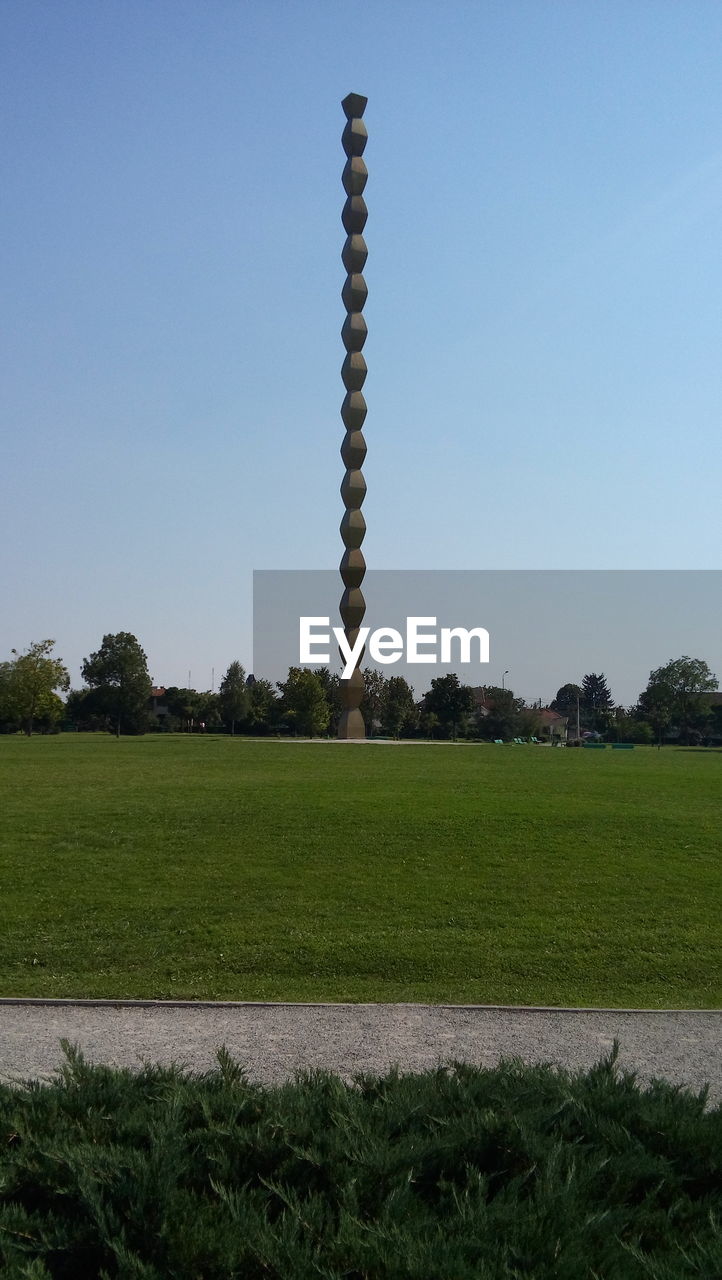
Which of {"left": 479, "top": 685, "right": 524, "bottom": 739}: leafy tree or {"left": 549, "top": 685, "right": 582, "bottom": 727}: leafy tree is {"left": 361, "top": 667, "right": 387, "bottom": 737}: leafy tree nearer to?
{"left": 479, "top": 685, "right": 524, "bottom": 739}: leafy tree

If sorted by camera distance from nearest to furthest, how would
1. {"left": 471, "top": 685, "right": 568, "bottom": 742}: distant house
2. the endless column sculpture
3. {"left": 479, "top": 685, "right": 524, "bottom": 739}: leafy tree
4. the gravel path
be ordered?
the gravel path → the endless column sculpture → {"left": 479, "top": 685, "right": 524, "bottom": 739}: leafy tree → {"left": 471, "top": 685, "right": 568, "bottom": 742}: distant house

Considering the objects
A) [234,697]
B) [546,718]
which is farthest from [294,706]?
[546,718]

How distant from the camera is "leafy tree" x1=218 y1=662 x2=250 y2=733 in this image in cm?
9119

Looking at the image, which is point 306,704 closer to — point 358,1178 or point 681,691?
point 681,691

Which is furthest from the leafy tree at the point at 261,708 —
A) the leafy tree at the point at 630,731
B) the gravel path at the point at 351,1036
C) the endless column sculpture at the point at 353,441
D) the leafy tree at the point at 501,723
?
the gravel path at the point at 351,1036

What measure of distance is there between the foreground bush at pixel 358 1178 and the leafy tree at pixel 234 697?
86.2 meters

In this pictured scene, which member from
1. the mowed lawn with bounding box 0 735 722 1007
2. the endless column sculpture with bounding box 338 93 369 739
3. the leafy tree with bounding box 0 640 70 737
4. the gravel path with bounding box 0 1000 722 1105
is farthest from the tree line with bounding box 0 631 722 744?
the gravel path with bounding box 0 1000 722 1105

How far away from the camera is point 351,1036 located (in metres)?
8.01

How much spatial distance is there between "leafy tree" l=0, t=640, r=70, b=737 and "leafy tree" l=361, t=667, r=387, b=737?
29.4m

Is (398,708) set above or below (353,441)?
below

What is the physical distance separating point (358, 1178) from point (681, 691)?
10397cm

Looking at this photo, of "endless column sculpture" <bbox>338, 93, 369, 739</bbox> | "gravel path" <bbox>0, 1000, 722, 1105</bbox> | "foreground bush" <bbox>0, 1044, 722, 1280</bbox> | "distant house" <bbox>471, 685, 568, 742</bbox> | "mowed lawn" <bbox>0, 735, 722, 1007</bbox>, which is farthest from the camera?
"distant house" <bbox>471, 685, 568, 742</bbox>

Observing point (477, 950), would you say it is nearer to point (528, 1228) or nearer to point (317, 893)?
point (317, 893)

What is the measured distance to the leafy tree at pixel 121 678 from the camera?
8294 cm
